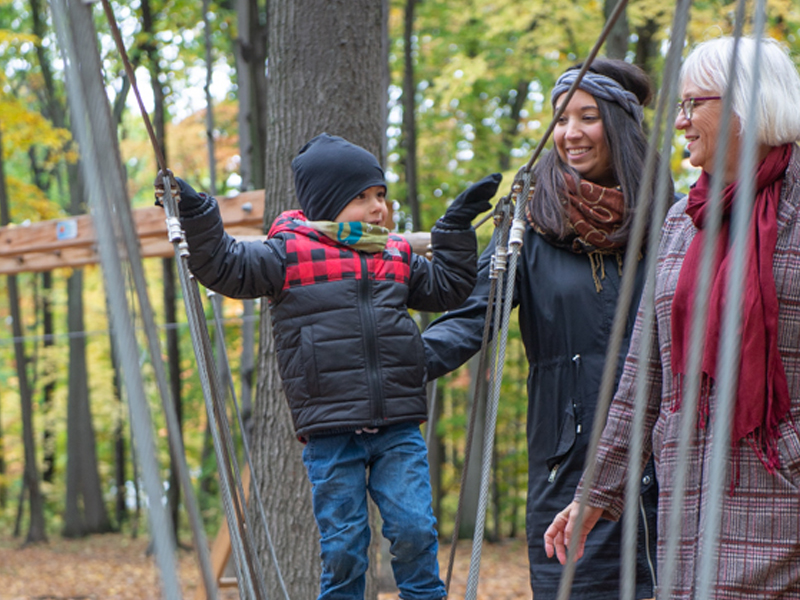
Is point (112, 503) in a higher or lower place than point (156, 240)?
lower

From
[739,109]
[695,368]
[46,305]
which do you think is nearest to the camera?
[695,368]

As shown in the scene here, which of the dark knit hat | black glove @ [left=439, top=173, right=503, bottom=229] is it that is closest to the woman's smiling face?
black glove @ [left=439, top=173, right=503, bottom=229]

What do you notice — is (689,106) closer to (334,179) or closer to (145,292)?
(334,179)

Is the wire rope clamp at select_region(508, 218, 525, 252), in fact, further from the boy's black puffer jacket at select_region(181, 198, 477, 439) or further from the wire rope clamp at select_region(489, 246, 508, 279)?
the boy's black puffer jacket at select_region(181, 198, 477, 439)

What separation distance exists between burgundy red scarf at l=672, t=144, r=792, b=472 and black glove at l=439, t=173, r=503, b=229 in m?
0.67

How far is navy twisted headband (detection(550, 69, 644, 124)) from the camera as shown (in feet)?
6.70

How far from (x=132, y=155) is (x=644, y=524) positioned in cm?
1196

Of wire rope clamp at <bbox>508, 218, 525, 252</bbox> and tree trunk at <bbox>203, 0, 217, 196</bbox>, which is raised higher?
tree trunk at <bbox>203, 0, 217, 196</bbox>

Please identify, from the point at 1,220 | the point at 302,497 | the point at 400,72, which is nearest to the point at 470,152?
the point at 400,72

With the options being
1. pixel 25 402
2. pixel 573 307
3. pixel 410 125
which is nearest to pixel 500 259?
pixel 573 307

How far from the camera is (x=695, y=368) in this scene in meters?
0.93

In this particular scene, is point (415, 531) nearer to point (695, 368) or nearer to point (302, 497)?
point (695, 368)

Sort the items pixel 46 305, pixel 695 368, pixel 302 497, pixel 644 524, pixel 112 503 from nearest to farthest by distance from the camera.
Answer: pixel 695 368 → pixel 644 524 → pixel 302 497 → pixel 46 305 → pixel 112 503

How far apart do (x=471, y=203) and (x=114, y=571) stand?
965cm
